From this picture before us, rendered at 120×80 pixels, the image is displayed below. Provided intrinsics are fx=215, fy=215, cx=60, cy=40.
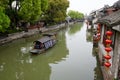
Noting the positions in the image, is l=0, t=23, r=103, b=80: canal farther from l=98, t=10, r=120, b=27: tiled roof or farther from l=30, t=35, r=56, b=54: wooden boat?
l=98, t=10, r=120, b=27: tiled roof

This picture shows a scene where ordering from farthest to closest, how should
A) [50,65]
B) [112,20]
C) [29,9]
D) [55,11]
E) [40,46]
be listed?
[55,11], [29,9], [40,46], [50,65], [112,20]

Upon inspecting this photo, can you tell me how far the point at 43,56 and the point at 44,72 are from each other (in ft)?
16.5

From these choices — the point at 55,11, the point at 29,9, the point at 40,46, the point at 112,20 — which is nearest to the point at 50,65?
the point at 40,46

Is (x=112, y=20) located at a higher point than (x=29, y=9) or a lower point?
lower

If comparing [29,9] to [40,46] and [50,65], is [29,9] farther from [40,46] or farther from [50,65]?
[50,65]

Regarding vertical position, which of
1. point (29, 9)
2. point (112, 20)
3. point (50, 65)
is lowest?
point (50, 65)

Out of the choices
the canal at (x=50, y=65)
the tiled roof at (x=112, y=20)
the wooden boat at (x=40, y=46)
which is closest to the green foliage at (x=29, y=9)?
the canal at (x=50, y=65)

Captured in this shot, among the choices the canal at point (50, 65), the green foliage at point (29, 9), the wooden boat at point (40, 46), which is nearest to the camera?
the canal at point (50, 65)

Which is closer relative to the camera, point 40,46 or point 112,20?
point 112,20

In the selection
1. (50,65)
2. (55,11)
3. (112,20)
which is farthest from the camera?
(55,11)

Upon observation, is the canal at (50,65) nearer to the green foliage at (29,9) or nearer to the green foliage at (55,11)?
the green foliage at (29,9)

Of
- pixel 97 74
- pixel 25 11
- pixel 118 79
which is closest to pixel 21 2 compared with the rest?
pixel 25 11

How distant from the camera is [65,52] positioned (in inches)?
1014

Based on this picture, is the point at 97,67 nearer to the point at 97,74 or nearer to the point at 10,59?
the point at 97,74
